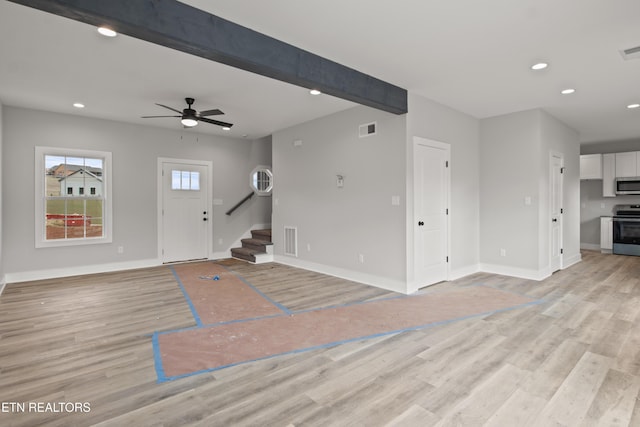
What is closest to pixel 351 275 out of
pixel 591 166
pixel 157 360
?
pixel 157 360

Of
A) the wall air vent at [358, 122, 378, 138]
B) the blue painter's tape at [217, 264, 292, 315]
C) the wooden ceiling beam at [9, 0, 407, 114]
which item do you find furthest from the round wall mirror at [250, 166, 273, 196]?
the wooden ceiling beam at [9, 0, 407, 114]

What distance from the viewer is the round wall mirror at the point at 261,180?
7.95 metres

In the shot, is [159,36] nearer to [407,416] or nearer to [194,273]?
[407,416]

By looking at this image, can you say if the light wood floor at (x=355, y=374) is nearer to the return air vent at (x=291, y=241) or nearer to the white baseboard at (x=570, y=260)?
the white baseboard at (x=570, y=260)

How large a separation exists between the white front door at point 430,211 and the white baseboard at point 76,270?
16.7 feet

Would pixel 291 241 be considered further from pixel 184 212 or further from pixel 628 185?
pixel 628 185

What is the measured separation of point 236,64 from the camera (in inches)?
112

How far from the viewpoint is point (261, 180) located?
319 inches

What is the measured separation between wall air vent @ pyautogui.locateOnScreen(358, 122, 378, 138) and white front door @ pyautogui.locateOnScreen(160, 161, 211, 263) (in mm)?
3805

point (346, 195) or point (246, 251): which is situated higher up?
point (346, 195)

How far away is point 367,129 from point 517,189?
2.72m

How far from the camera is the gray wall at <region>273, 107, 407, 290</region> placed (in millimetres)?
4641

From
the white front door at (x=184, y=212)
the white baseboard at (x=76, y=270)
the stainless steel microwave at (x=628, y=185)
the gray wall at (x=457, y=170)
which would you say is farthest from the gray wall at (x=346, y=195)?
the stainless steel microwave at (x=628, y=185)

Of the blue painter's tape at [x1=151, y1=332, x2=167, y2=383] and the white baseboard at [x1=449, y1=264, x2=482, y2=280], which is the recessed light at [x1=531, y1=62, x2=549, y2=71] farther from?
the blue painter's tape at [x1=151, y1=332, x2=167, y2=383]
